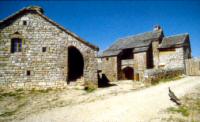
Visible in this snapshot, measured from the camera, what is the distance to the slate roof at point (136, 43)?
96.3ft

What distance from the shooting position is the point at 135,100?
1033 cm

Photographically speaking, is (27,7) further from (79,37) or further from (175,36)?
(175,36)

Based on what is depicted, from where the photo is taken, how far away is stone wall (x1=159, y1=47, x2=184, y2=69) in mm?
26078

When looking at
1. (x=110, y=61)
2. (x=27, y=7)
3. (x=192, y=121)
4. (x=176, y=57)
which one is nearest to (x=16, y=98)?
(x=27, y=7)

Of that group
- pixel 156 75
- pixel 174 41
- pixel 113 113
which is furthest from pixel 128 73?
pixel 113 113

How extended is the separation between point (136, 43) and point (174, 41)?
6.10 metres

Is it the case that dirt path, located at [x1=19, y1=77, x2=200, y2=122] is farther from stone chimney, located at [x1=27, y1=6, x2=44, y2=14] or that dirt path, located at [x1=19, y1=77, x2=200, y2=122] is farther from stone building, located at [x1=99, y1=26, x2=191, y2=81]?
stone building, located at [x1=99, y1=26, x2=191, y2=81]

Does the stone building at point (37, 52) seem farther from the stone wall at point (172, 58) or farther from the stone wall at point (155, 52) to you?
the stone wall at point (155, 52)

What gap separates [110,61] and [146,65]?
20.7ft

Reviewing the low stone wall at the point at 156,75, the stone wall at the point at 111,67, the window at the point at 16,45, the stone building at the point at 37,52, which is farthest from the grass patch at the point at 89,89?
the stone wall at the point at 111,67

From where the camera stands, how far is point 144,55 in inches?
1090

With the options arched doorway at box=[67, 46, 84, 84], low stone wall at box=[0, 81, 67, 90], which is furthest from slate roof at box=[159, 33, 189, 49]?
low stone wall at box=[0, 81, 67, 90]

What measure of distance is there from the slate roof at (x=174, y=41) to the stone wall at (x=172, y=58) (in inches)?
29.9

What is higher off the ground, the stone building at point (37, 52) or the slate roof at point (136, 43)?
the slate roof at point (136, 43)
